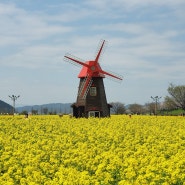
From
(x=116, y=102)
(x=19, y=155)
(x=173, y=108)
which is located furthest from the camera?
(x=116, y=102)

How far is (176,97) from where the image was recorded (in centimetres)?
11356

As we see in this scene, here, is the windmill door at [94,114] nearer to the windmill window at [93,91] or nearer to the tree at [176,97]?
the windmill window at [93,91]

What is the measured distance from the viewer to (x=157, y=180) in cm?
1200

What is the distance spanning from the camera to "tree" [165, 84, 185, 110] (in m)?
112

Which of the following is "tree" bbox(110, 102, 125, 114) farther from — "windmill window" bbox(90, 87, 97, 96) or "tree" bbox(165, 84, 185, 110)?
A: "windmill window" bbox(90, 87, 97, 96)

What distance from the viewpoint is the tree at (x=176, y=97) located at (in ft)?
367

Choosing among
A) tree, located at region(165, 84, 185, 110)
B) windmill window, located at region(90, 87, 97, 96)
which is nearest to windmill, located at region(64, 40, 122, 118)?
windmill window, located at region(90, 87, 97, 96)

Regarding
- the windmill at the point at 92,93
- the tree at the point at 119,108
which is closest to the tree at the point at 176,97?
the tree at the point at 119,108

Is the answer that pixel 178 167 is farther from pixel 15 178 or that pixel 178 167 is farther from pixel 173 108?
pixel 173 108

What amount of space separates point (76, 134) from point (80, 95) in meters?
28.7

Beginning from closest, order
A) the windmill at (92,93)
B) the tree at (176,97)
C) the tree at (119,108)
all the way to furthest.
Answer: the windmill at (92,93) < the tree at (176,97) < the tree at (119,108)

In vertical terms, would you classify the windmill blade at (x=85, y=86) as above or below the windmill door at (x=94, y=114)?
above

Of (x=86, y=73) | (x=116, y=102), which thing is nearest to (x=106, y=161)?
(x=86, y=73)

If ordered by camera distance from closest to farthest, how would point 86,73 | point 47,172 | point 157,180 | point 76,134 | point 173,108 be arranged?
point 157,180 → point 47,172 → point 76,134 → point 86,73 → point 173,108
